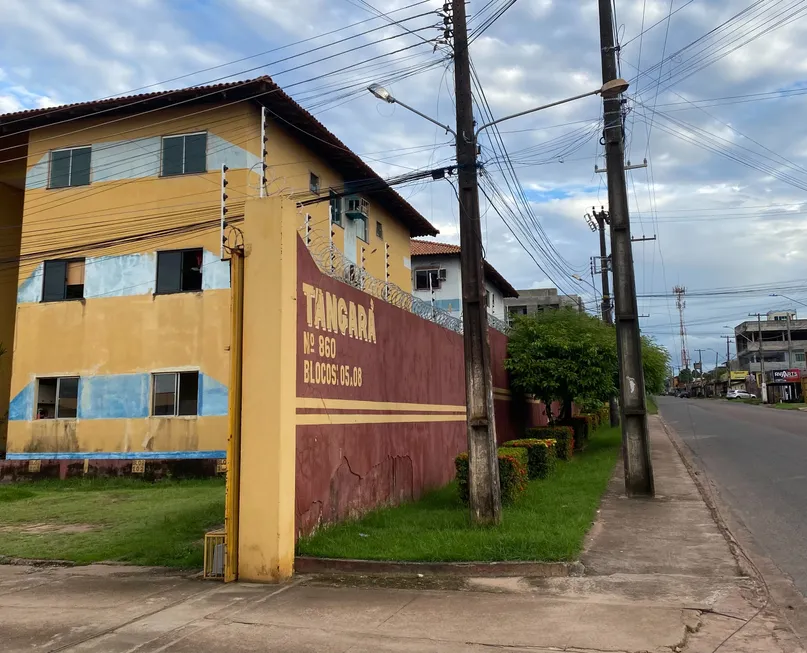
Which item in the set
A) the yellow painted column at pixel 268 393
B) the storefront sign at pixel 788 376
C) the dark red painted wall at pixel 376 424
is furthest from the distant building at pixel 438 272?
the storefront sign at pixel 788 376

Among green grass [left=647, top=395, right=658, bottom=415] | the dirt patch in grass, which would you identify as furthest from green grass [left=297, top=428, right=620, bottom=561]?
green grass [left=647, top=395, right=658, bottom=415]

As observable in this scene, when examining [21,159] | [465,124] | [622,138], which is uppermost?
[21,159]

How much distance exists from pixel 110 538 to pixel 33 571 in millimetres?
1570

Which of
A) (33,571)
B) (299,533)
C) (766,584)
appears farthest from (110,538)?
(766,584)

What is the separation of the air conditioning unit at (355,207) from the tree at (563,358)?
244 inches

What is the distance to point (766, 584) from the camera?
6.75 meters

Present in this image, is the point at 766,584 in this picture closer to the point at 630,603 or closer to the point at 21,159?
the point at 630,603

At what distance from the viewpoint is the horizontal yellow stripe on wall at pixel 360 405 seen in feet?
27.0

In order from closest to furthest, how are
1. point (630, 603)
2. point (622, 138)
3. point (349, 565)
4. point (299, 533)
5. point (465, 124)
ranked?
1. point (630, 603)
2. point (349, 565)
3. point (299, 533)
4. point (465, 124)
5. point (622, 138)

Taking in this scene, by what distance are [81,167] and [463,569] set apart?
16.2 meters

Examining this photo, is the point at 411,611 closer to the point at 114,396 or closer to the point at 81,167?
the point at 114,396

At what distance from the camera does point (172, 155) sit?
17.9m

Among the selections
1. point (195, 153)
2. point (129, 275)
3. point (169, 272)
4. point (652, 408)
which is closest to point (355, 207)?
point (195, 153)

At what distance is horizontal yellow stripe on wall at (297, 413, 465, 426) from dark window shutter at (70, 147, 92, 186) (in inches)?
468
